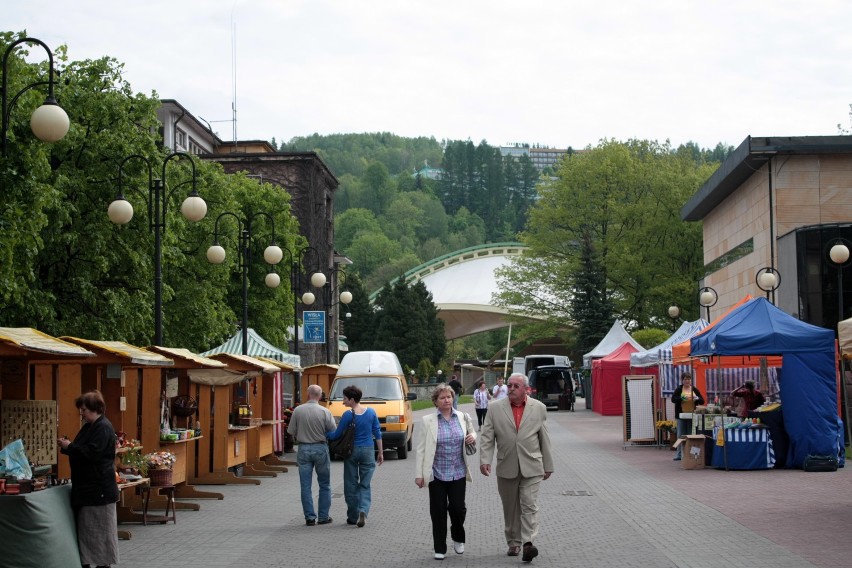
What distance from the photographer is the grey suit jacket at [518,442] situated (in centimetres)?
1177

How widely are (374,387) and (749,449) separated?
30.2 ft

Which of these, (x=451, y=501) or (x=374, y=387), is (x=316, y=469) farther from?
(x=374, y=387)

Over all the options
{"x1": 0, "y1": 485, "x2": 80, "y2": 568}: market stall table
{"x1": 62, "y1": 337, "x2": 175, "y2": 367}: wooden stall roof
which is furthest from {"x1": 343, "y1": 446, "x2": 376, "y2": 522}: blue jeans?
{"x1": 0, "y1": 485, "x2": 80, "y2": 568}: market stall table

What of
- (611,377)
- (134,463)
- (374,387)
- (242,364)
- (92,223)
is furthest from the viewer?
(611,377)

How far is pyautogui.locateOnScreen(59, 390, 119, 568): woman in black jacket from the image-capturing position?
34.2ft

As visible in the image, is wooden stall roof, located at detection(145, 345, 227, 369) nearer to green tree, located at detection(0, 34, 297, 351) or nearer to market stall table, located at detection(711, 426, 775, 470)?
market stall table, located at detection(711, 426, 775, 470)

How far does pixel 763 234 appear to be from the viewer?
46.0 metres

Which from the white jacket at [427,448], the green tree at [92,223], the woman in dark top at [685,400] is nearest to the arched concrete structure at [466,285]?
the green tree at [92,223]

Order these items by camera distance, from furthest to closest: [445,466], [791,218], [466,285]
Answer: [466,285]
[791,218]
[445,466]

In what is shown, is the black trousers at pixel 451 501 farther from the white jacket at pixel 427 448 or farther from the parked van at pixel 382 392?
the parked van at pixel 382 392

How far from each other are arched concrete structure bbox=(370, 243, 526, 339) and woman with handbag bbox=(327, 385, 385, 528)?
3972 inches

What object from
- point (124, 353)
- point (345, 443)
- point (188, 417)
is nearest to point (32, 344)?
point (124, 353)

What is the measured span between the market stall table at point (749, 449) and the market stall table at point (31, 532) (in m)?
15.2

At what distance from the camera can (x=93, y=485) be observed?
34.5ft
